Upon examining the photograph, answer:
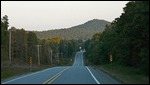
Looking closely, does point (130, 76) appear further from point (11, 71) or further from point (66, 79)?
point (11, 71)

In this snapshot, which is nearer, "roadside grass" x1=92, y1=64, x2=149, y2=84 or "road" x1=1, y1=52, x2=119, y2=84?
"roadside grass" x1=92, y1=64, x2=149, y2=84

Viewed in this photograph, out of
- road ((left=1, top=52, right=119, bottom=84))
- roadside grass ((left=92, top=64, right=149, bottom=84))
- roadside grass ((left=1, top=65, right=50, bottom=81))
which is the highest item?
roadside grass ((left=1, top=65, right=50, bottom=81))

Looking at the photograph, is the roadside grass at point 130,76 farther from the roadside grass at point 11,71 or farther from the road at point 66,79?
the roadside grass at point 11,71

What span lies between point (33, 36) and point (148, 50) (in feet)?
439

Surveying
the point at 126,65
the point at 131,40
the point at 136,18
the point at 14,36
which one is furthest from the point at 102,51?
the point at 136,18

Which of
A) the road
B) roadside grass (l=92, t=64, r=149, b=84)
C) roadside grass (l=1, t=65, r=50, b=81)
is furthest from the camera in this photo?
roadside grass (l=1, t=65, r=50, b=81)

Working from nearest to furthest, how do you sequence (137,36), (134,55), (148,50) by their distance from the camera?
(148,50) < (137,36) < (134,55)

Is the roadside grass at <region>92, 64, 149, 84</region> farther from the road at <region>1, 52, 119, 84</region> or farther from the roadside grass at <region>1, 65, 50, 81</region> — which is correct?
the roadside grass at <region>1, 65, 50, 81</region>

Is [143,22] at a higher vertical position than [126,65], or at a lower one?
higher

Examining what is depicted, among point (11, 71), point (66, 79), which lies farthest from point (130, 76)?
point (11, 71)

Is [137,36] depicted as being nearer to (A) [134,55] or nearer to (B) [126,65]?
(A) [134,55]

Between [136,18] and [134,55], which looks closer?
[136,18]

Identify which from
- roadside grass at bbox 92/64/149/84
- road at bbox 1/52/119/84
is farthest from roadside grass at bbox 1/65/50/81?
roadside grass at bbox 92/64/149/84

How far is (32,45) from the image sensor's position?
534ft
